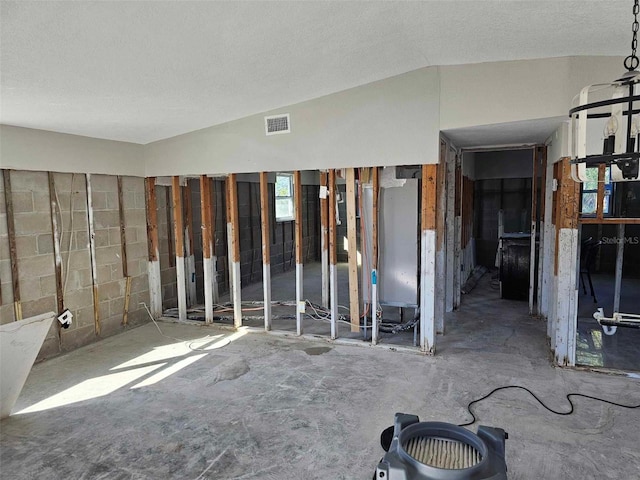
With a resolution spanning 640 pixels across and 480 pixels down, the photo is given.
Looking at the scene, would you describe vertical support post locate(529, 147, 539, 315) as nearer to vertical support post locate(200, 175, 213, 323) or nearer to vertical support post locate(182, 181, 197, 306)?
vertical support post locate(200, 175, 213, 323)

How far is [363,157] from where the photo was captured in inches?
169

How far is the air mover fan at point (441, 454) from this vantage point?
1.22 meters

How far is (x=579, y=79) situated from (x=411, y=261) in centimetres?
228

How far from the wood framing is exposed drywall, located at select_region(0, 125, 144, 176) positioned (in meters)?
0.53

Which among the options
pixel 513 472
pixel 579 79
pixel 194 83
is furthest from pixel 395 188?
pixel 513 472

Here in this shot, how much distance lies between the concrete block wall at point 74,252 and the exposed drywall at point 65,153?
106mm

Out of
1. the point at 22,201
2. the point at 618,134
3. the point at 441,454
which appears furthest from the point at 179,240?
the point at 618,134

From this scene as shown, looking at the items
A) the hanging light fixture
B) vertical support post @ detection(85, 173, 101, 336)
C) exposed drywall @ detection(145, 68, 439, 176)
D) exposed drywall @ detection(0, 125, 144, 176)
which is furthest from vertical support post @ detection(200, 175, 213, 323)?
the hanging light fixture

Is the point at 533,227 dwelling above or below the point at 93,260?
above

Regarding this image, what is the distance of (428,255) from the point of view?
414 centimetres

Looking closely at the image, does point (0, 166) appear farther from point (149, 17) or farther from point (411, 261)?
point (411, 261)

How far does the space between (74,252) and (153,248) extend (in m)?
1.08

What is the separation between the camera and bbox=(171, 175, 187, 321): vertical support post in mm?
5312

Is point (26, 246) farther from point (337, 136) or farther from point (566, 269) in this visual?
point (566, 269)
